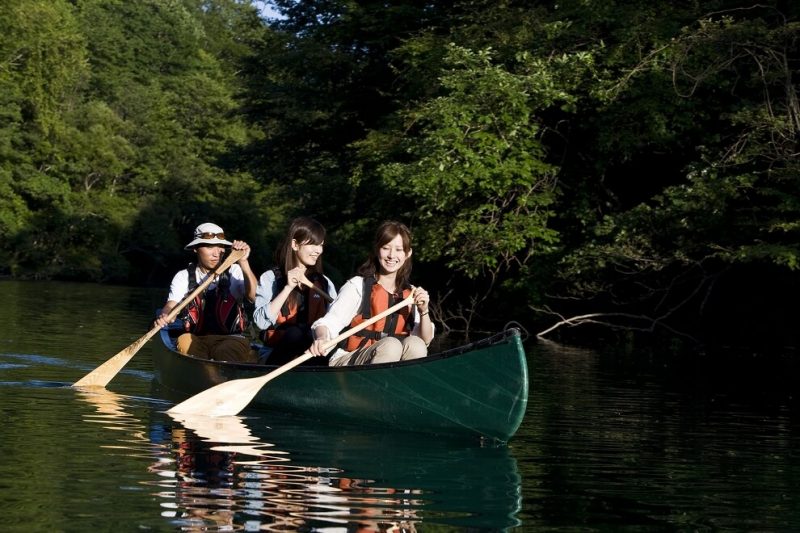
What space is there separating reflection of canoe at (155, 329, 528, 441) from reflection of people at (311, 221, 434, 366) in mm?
220

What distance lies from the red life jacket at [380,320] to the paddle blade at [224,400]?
2.25 feet

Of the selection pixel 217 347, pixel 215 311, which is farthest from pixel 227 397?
pixel 215 311

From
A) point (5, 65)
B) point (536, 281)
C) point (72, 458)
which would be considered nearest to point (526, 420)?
point (72, 458)

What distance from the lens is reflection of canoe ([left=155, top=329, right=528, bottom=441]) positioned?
7695mm

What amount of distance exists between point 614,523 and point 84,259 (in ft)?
132

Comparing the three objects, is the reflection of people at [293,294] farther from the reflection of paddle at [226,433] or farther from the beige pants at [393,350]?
the beige pants at [393,350]

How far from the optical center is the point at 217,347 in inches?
408

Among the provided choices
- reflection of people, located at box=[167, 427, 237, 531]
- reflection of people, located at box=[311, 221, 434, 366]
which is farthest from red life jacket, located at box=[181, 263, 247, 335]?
reflection of people, located at box=[167, 427, 237, 531]

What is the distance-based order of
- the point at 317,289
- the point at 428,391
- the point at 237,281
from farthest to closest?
1. the point at 237,281
2. the point at 317,289
3. the point at 428,391

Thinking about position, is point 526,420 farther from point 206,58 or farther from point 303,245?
point 206,58

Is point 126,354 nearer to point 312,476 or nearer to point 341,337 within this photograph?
point 341,337

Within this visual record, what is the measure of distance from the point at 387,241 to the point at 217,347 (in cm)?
267

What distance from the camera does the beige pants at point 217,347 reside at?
10.3 metres

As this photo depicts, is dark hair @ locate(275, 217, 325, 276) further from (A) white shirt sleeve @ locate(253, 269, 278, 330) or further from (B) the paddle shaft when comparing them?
(B) the paddle shaft
